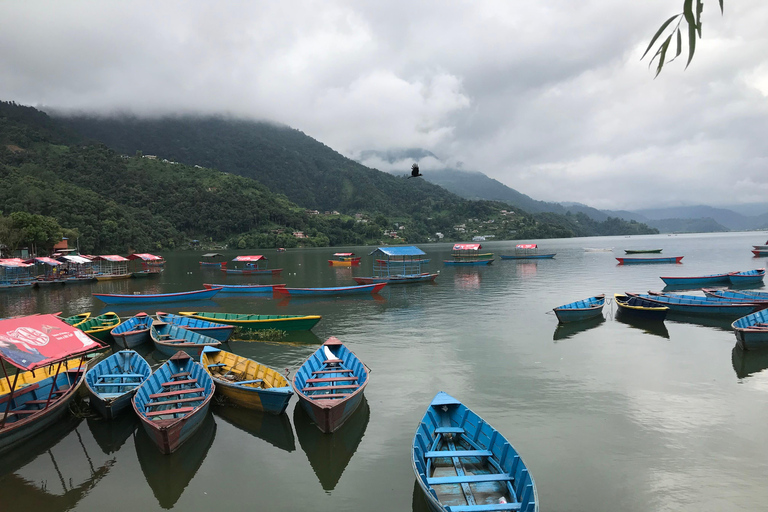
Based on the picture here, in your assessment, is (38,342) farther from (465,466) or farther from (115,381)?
(465,466)

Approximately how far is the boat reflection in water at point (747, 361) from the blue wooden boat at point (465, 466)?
48.3 ft

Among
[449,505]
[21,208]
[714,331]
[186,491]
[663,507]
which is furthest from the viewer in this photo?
[21,208]

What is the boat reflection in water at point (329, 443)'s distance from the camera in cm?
1141

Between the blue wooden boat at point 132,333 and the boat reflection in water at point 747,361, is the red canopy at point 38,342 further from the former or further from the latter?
the boat reflection in water at point 747,361

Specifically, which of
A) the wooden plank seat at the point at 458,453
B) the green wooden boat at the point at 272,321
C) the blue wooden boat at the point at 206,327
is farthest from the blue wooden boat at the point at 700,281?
the blue wooden boat at the point at 206,327

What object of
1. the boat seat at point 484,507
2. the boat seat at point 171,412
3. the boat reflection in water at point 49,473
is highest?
the boat seat at point 484,507

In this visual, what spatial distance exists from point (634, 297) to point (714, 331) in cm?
538

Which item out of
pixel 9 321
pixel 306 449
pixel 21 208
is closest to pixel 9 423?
pixel 9 321

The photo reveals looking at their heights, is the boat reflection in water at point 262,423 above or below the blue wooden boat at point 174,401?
below

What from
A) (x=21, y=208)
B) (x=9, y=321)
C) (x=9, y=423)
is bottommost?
(x=9, y=423)

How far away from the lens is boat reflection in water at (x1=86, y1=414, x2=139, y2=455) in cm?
1279

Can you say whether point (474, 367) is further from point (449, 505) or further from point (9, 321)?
point (9, 321)

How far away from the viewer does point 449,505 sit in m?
8.52

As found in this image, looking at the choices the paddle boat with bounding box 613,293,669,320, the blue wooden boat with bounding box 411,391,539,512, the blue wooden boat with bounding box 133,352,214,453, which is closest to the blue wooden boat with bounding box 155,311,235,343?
the blue wooden boat with bounding box 133,352,214,453
